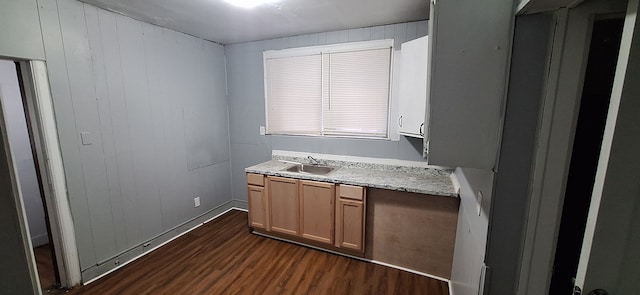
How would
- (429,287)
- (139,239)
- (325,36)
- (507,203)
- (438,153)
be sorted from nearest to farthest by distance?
(507,203) < (438,153) < (429,287) < (139,239) < (325,36)

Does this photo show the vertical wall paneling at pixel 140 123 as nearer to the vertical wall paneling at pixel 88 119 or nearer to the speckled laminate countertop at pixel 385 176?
the vertical wall paneling at pixel 88 119

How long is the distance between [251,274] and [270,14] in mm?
2375

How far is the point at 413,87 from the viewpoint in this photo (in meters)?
2.12

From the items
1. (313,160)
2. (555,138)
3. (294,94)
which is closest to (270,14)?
(294,94)

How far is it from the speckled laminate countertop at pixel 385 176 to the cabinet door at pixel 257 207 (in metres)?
0.23

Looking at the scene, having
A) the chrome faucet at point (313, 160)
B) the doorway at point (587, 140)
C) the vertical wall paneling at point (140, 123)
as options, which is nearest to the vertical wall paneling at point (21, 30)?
the vertical wall paneling at point (140, 123)

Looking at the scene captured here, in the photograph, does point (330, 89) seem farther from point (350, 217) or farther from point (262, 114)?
point (350, 217)

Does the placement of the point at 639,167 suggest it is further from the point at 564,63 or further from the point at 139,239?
the point at 139,239

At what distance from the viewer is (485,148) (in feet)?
3.09

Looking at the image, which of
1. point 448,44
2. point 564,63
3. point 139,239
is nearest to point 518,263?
point 564,63

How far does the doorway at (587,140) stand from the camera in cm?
82

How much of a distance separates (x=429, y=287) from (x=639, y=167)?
1879mm

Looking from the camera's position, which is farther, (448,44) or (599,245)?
(448,44)

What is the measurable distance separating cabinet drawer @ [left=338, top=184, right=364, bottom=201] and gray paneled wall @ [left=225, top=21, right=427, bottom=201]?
0.62m
